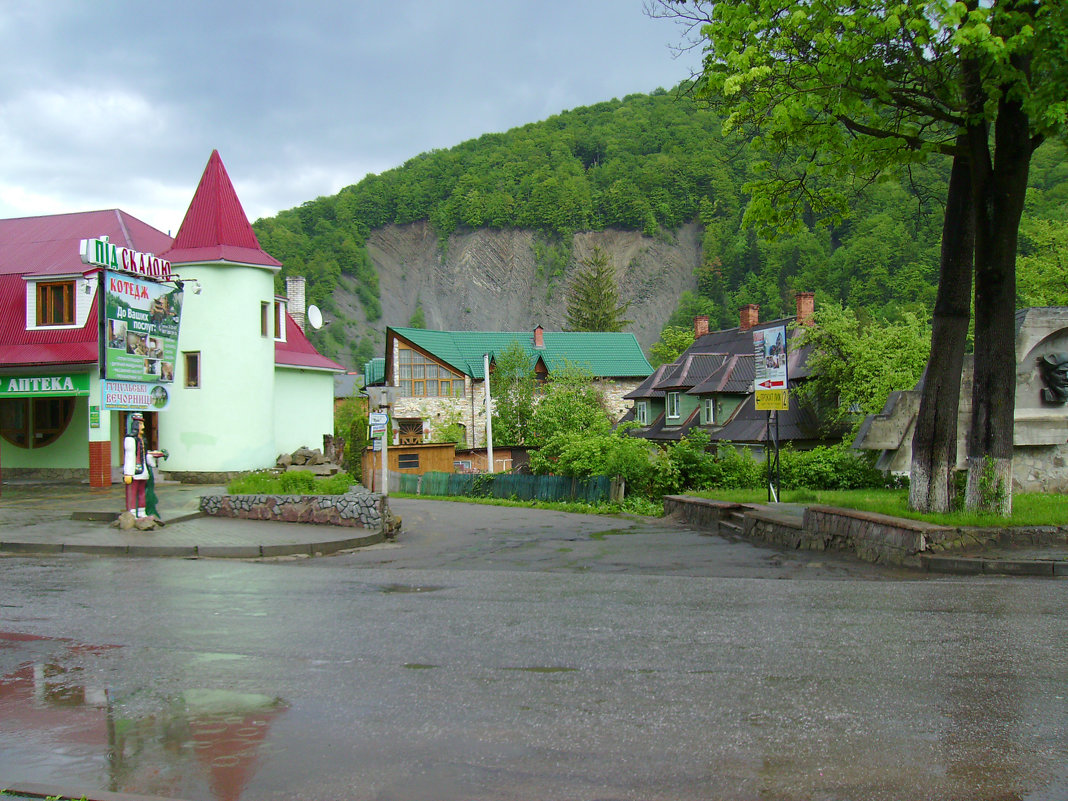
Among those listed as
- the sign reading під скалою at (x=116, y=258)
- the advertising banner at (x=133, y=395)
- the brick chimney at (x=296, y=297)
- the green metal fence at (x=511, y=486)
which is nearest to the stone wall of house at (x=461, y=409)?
the brick chimney at (x=296, y=297)

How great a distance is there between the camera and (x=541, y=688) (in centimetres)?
588

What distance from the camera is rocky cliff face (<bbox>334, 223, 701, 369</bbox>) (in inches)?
5453

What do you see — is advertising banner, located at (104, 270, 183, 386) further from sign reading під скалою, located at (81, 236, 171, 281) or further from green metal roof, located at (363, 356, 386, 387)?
green metal roof, located at (363, 356, 386, 387)

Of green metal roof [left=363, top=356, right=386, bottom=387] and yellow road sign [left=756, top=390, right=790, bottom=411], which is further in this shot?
green metal roof [left=363, top=356, right=386, bottom=387]

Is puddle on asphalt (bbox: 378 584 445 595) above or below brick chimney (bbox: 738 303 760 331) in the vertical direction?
below

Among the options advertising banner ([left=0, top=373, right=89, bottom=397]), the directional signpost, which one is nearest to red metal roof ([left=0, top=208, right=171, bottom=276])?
advertising banner ([left=0, top=373, right=89, bottom=397])

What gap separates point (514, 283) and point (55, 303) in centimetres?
11872

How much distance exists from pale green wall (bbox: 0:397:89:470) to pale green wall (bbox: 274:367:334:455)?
717cm

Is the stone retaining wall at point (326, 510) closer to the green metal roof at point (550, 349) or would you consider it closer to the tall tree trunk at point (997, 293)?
the tall tree trunk at point (997, 293)

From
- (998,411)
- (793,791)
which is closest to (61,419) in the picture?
(998,411)

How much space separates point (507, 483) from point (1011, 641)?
28848 mm

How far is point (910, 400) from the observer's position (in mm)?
16281

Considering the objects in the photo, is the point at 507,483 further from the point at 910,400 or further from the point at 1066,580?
the point at 1066,580

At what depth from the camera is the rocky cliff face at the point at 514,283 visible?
138m
